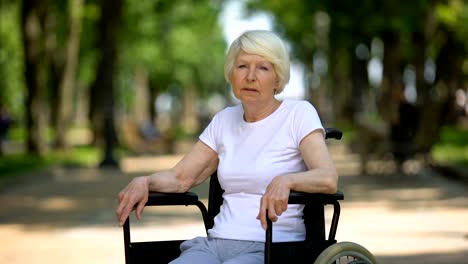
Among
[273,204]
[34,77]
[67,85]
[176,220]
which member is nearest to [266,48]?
[273,204]

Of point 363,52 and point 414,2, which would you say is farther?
point 363,52

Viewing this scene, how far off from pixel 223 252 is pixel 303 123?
60 centimetres

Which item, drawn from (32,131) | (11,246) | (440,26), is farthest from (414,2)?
(11,246)

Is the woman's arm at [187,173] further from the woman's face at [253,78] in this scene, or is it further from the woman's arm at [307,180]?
the woman's arm at [307,180]

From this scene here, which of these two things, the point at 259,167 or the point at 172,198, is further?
the point at 172,198

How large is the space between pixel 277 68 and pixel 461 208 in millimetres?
11486

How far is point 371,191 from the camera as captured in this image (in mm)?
20516

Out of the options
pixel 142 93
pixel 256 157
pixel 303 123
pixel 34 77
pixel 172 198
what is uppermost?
pixel 303 123

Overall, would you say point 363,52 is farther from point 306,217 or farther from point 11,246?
point 306,217

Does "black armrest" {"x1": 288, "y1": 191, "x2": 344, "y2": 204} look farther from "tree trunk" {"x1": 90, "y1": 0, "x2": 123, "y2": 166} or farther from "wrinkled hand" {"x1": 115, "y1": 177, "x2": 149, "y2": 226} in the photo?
"tree trunk" {"x1": 90, "y1": 0, "x2": 123, "y2": 166}

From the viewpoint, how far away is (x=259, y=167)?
5281 millimetres

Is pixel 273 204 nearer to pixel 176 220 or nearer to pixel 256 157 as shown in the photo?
pixel 256 157

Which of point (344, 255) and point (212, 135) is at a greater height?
point (212, 135)

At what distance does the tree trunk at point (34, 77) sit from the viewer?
3000 cm
